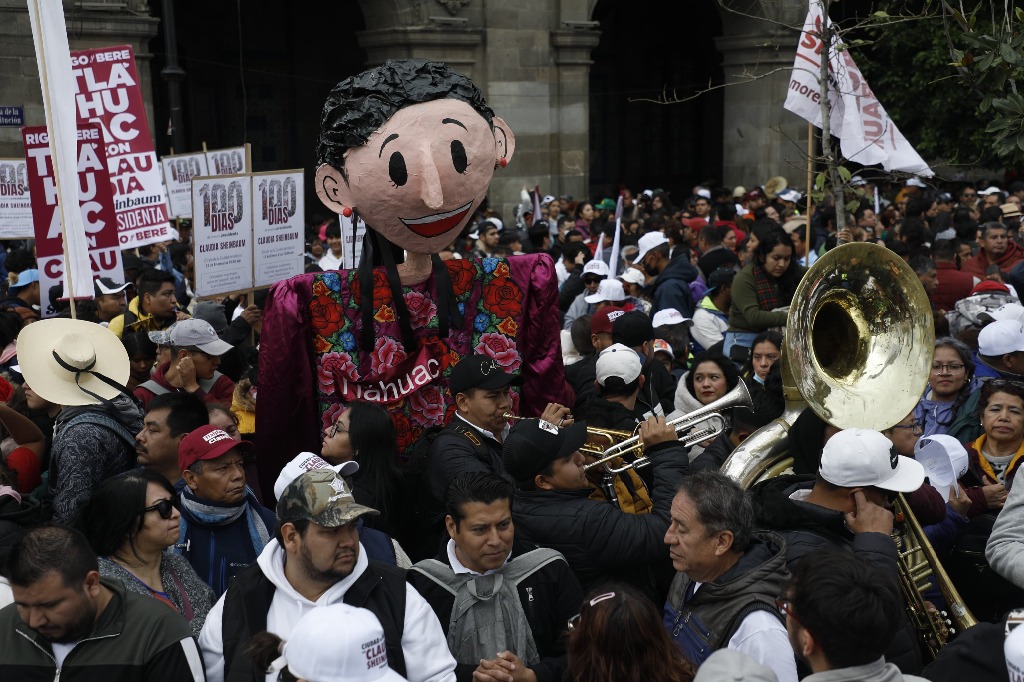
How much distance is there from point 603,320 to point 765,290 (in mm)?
1359

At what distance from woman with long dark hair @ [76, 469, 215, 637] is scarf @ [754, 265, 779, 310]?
4.63m

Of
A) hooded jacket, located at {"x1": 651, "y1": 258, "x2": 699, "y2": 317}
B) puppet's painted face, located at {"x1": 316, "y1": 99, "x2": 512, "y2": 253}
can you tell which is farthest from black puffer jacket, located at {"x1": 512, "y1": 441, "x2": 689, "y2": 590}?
hooded jacket, located at {"x1": 651, "y1": 258, "x2": 699, "y2": 317}

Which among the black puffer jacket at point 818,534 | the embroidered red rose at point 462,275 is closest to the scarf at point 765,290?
the embroidered red rose at point 462,275

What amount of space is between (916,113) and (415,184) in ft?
55.5

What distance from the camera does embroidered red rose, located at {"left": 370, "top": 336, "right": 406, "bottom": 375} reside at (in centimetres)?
514

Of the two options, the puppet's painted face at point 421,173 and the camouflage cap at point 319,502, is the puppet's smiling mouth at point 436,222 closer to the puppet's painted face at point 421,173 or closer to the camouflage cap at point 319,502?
the puppet's painted face at point 421,173

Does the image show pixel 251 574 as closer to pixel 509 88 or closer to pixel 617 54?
pixel 509 88

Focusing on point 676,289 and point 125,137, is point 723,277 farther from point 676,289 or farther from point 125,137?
point 125,137

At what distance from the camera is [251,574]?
344cm

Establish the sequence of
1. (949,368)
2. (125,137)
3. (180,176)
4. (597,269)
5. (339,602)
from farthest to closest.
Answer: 1. (180,176)
2. (597,269)
3. (125,137)
4. (949,368)
5. (339,602)

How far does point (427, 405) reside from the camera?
5.20 meters

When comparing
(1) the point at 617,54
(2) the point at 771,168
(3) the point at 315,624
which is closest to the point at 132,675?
(3) the point at 315,624

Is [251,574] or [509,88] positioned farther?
[509,88]

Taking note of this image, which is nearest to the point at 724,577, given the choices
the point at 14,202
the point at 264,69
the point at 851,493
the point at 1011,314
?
the point at 851,493
